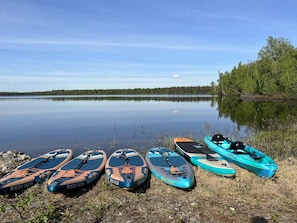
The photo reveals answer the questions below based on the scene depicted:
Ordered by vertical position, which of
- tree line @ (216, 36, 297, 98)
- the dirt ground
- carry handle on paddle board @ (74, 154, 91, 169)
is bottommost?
the dirt ground

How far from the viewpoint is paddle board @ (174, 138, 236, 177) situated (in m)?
6.25

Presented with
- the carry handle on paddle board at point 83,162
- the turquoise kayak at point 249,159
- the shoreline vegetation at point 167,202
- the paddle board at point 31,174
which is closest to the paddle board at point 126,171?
the shoreline vegetation at point 167,202

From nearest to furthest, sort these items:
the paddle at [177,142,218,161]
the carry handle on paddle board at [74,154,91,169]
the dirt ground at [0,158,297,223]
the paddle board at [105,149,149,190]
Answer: the dirt ground at [0,158,297,223] → the paddle board at [105,149,149,190] → the carry handle on paddle board at [74,154,91,169] → the paddle at [177,142,218,161]

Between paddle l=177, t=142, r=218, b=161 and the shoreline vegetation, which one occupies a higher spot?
paddle l=177, t=142, r=218, b=161

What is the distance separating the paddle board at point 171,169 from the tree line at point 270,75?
41.0m

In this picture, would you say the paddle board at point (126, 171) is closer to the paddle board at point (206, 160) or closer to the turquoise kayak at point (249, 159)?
the paddle board at point (206, 160)

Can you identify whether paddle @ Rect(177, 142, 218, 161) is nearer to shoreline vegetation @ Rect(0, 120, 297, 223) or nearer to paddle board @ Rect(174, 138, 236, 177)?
paddle board @ Rect(174, 138, 236, 177)

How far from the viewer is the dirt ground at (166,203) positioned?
172 inches

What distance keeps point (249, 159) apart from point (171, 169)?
8.38ft

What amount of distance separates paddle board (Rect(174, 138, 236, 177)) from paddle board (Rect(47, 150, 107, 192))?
9.25ft

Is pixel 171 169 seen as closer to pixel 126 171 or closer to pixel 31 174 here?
pixel 126 171

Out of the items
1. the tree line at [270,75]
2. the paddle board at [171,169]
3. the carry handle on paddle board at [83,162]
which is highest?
the tree line at [270,75]

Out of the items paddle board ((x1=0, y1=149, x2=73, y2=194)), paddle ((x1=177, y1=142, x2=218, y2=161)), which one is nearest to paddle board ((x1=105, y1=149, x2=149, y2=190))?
paddle board ((x1=0, y1=149, x2=73, y2=194))

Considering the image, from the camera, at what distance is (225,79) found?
74125 millimetres
